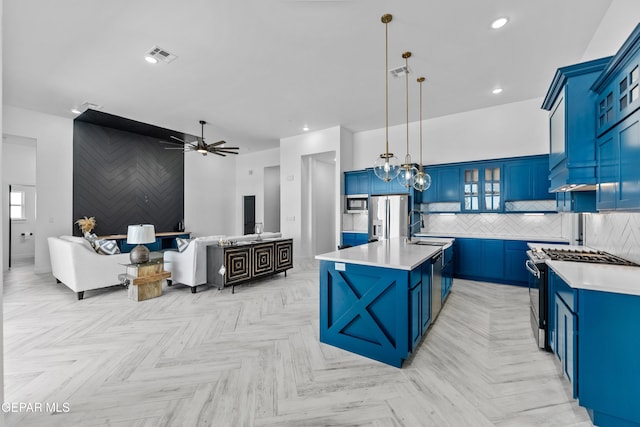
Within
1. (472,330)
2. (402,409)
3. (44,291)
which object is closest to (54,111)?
(44,291)

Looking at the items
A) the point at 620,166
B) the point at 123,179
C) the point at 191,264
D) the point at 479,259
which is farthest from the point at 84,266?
the point at 479,259

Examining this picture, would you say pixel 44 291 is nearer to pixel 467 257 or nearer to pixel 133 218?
pixel 133 218

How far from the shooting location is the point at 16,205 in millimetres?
7250

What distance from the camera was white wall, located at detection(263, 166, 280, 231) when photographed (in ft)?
29.7

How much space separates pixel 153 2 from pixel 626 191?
13.9 ft

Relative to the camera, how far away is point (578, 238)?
12.6ft

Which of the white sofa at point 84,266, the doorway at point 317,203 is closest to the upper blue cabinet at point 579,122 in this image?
the doorway at point 317,203

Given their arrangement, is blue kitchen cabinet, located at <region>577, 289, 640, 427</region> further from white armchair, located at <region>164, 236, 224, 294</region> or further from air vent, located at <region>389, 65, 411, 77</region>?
white armchair, located at <region>164, 236, 224, 294</region>

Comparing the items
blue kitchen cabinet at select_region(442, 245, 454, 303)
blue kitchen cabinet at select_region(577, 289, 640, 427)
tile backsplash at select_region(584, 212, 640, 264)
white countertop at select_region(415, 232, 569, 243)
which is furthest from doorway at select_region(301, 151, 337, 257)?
blue kitchen cabinet at select_region(577, 289, 640, 427)

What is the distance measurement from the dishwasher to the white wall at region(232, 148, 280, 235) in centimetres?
645

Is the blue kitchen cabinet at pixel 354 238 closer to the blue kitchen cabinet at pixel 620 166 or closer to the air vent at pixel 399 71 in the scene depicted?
the air vent at pixel 399 71

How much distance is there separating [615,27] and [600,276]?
2.54m

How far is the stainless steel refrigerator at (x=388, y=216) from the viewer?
5.62 metres

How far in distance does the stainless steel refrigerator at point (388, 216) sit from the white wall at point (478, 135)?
1.13 m
